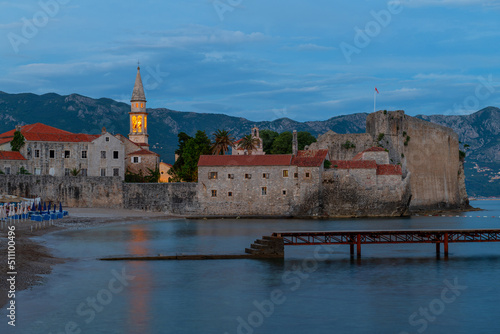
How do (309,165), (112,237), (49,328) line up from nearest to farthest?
(49,328) → (112,237) → (309,165)

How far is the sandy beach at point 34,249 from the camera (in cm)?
2784

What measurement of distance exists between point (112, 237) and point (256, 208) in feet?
93.7

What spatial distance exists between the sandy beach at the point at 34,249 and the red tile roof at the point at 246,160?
11297 millimetres

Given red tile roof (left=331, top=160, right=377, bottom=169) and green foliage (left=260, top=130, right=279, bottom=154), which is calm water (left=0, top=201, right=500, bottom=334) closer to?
red tile roof (left=331, top=160, right=377, bottom=169)

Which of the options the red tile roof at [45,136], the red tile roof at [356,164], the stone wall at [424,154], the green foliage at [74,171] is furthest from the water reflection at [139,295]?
the stone wall at [424,154]

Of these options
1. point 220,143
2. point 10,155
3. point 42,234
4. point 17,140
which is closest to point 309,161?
point 220,143

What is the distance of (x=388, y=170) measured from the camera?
77938mm

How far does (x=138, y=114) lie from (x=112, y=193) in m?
21.8

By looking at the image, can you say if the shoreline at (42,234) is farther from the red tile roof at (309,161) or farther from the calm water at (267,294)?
the red tile roof at (309,161)

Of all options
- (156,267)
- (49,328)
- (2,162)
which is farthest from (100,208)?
(49,328)

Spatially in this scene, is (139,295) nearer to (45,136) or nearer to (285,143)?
(45,136)

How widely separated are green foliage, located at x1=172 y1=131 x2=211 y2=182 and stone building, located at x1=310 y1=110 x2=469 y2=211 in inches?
642

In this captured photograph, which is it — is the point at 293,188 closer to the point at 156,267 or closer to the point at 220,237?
the point at 220,237

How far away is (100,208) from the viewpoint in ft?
256
